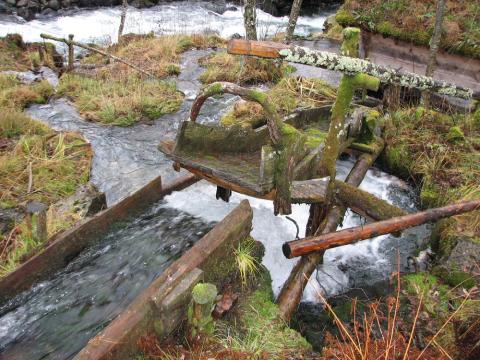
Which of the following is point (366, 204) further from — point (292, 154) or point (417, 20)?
point (417, 20)

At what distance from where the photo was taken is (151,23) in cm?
1853

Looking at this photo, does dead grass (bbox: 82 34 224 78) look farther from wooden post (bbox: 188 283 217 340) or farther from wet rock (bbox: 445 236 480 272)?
wet rock (bbox: 445 236 480 272)

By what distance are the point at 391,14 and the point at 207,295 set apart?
7.84 m

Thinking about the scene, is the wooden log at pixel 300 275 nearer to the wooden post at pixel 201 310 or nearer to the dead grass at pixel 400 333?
the dead grass at pixel 400 333

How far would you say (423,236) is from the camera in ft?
17.8

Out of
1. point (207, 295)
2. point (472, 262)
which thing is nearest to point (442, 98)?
point (472, 262)

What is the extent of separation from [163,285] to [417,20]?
7.64m

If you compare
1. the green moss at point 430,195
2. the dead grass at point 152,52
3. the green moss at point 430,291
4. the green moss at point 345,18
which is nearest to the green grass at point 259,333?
the green moss at point 430,291

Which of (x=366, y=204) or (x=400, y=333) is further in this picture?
(x=366, y=204)

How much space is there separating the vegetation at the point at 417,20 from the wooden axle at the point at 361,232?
4.70 metres

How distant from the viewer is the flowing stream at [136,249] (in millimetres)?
3473

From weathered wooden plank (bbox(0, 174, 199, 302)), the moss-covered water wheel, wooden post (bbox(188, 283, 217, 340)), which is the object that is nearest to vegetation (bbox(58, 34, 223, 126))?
weathered wooden plank (bbox(0, 174, 199, 302))

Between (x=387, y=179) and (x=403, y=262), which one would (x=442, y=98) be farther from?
(x=403, y=262)

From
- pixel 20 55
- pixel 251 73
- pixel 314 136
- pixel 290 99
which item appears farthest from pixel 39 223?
pixel 20 55
